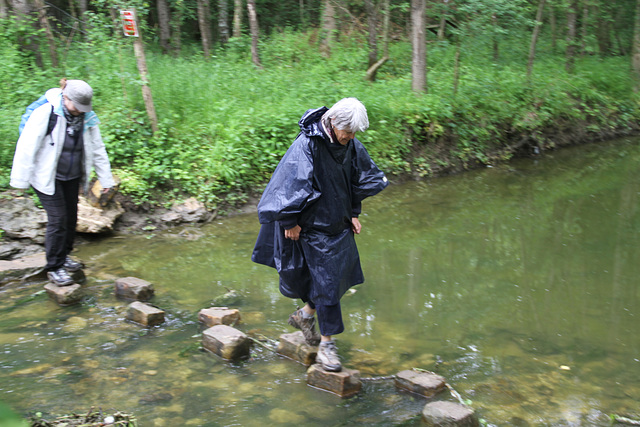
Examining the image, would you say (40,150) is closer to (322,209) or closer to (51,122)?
(51,122)

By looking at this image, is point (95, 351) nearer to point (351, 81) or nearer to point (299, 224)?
point (299, 224)

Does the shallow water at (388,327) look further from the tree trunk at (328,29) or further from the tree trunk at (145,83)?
the tree trunk at (328,29)

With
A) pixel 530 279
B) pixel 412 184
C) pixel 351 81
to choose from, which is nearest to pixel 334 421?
pixel 530 279

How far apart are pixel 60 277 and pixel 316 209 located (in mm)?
3027

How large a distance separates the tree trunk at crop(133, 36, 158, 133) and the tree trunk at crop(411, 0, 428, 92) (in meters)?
5.62

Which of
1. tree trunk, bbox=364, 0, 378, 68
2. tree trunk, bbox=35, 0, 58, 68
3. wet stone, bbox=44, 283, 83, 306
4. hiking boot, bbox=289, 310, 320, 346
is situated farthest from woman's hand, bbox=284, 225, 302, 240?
tree trunk, bbox=364, 0, 378, 68

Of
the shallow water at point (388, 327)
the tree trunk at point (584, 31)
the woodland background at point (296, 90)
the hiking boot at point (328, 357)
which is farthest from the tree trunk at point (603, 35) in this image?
the hiking boot at point (328, 357)

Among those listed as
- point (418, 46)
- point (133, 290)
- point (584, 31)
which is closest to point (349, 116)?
point (133, 290)

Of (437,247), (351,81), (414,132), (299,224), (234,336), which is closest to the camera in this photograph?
(299,224)

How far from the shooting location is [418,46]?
10742mm

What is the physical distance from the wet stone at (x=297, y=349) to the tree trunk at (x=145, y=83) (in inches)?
203

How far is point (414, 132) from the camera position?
10.3m

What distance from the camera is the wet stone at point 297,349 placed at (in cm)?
397

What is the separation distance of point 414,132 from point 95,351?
777cm
